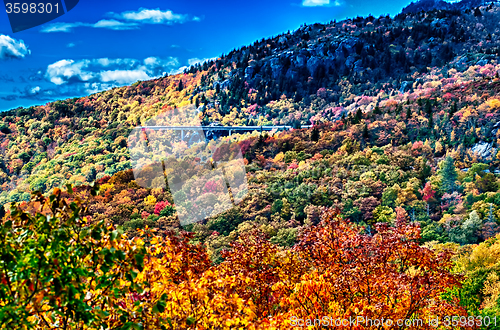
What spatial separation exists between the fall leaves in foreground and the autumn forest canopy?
0.04 meters

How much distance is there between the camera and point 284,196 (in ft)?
116

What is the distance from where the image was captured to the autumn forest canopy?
3.95 m

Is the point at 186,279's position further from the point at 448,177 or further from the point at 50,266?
the point at 448,177

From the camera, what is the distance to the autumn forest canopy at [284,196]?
3953 millimetres

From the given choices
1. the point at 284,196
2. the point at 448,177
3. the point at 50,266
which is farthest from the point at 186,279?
the point at 448,177

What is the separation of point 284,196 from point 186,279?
27.5 m

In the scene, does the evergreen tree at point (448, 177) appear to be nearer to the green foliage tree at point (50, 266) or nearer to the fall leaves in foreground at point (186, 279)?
the fall leaves in foreground at point (186, 279)

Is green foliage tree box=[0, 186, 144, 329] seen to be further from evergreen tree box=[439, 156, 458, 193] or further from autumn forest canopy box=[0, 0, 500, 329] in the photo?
evergreen tree box=[439, 156, 458, 193]

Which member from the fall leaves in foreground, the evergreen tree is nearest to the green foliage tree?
the fall leaves in foreground

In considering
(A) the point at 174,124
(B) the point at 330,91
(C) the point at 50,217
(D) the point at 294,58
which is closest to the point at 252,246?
(C) the point at 50,217

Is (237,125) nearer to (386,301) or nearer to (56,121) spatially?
(56,121)

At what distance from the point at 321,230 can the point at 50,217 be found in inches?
282

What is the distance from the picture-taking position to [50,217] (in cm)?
351

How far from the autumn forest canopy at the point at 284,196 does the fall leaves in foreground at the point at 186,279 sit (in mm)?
40
